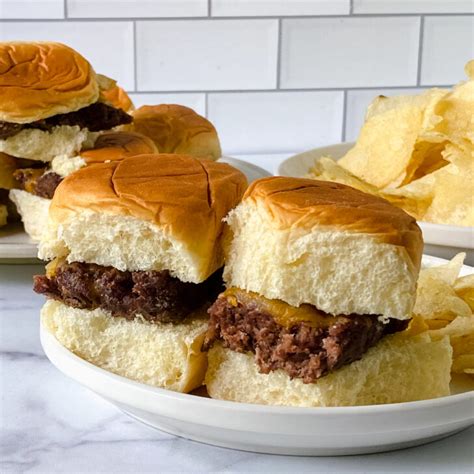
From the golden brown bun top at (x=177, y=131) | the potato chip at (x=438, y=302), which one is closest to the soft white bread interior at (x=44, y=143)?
the golden brown bun top at (x=177, y=131)

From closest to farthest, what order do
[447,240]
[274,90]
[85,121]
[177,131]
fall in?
[447,240]
[85,121]
[177,131]
[274,90]

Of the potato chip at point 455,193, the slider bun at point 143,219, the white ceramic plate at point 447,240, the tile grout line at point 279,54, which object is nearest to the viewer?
the slider bun at point 143,219

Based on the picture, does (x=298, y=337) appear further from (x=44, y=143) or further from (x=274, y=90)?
(x=274, y=90)

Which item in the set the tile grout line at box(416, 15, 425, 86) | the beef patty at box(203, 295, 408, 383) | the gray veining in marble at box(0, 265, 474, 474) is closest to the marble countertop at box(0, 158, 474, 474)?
the gray veining in marble at box(0, 265, 474, 474)

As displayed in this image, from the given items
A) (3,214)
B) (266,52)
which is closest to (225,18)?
(266,52)

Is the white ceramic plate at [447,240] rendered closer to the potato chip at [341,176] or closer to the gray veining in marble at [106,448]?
the potato chip at [341,176]

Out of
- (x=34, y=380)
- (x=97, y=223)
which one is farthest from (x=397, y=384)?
(x=34, y=380)

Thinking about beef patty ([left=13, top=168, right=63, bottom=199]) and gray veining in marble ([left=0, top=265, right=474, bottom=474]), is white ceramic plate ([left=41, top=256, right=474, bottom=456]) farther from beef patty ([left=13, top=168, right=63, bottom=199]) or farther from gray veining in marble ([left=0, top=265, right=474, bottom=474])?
beef patty ([left=13, top=168, right=63, bottom=199])

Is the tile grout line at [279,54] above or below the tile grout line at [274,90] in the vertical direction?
above
